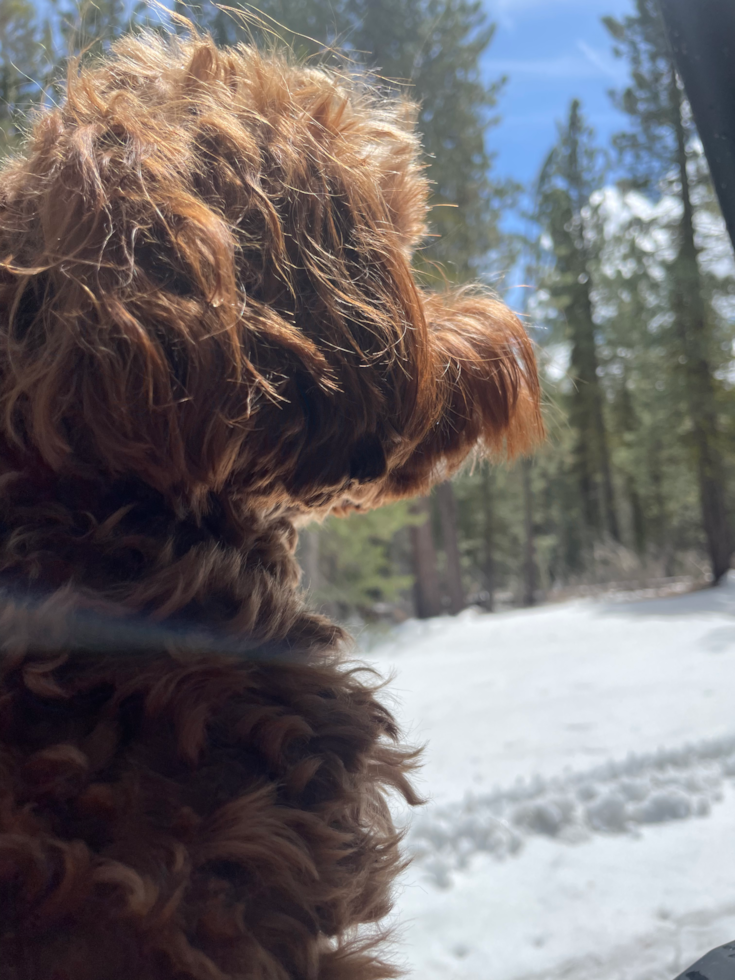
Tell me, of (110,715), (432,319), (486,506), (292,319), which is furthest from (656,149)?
(486,506)

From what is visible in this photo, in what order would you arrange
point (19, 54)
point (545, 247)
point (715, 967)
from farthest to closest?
point (545, 247)
point (19, 54)
point (715, 967)

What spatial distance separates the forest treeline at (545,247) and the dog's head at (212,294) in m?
0.18

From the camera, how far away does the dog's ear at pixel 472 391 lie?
2.35ft

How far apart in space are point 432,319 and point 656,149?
9.53 feet

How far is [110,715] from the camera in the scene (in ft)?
1.83

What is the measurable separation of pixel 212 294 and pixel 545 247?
2.98 meters

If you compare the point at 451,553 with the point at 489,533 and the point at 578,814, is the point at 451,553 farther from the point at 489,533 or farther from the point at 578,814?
the point at 578,814

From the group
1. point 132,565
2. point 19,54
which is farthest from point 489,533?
point 132,565

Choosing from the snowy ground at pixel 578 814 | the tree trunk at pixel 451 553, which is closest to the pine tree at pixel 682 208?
the snowy ground at pixel 578 814

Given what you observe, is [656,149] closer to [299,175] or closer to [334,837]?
[299,175]

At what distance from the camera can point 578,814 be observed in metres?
1.46

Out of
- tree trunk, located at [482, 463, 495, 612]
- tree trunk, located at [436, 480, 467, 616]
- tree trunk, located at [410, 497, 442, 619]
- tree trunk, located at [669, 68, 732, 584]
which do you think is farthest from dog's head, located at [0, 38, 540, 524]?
tree trunk, located at [482, 463, 495, 612]

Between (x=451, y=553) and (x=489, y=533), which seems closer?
(x=451, y=553)

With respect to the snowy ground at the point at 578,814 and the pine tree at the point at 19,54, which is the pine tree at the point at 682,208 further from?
the snowy ground at the point at 578,814
